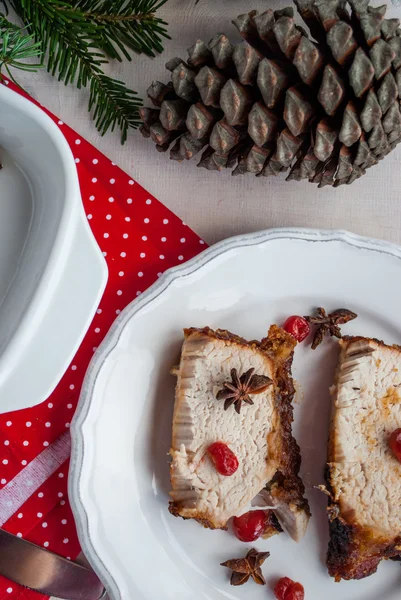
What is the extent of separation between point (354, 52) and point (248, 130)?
278mm

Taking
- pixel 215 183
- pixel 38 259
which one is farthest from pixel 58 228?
pixel 215 183

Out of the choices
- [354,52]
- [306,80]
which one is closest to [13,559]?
[306,80]

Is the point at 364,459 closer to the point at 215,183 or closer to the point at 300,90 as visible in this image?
the point at 215,183

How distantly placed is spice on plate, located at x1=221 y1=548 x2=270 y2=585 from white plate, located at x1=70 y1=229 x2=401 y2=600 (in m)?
0.03

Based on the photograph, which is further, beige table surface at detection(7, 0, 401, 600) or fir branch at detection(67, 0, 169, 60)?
beige table surface at detection(7, 0, 401, 600)

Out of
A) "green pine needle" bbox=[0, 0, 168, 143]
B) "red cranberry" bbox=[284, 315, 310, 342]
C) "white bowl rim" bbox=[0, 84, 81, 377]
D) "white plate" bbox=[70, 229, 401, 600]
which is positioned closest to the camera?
"white bowl rim" bbox=[0, 84, 81, 377]

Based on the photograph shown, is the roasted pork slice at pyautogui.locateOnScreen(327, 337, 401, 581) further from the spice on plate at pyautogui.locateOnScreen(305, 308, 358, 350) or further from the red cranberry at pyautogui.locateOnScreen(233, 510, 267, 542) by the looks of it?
the red cranberry at pyautogui.locateOnScreen(233, 510, 267, 542)

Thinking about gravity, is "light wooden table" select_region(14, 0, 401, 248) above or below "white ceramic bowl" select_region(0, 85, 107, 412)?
above

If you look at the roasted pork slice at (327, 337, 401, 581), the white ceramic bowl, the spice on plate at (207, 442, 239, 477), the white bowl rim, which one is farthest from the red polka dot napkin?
the roasted pork slice at (327, 337, 401, 581)

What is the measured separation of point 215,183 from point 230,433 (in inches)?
26.4

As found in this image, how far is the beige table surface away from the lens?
1769 millimetres

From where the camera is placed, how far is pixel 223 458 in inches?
66.6

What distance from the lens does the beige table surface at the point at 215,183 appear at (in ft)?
5.80

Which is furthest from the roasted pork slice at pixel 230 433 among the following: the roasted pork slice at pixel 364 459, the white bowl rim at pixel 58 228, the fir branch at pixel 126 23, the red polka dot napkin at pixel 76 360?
the fir branch at pixel 126 23
